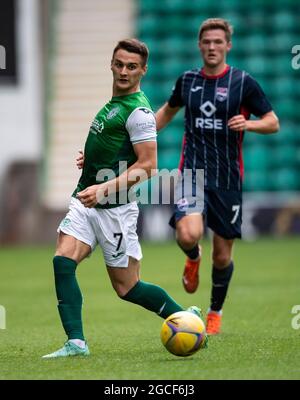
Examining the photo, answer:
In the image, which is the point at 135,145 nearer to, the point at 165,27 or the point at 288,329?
the point at 288,329

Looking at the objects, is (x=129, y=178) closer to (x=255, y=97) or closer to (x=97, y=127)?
(x=97, y=127)

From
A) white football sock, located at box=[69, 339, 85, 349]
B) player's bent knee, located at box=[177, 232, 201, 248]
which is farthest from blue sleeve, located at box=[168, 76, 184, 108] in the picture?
white football sock, located at box=[69, 339, 85, 349]

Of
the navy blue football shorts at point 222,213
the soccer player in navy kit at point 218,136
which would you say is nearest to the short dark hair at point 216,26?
the soccer player in navy kit at point 218,136

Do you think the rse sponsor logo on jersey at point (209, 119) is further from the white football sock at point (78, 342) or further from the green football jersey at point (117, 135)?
the white football sock at point (78, 342)

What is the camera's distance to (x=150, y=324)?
8734 mm

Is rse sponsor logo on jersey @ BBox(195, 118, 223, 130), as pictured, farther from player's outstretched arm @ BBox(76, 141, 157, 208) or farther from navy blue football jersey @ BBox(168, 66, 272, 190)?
player's outstretched arm @ BBox(76, 141, 157, 208)

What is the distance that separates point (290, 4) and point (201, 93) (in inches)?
526

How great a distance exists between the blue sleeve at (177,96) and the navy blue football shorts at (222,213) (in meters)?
0.81

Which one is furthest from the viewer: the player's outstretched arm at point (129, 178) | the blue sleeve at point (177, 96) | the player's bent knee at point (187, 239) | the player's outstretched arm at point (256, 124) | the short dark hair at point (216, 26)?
the blue sleeve at point (177, 96)

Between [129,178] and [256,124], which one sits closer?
[129,178]

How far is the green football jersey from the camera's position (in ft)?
20.9

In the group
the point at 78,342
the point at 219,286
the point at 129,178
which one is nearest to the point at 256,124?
the point at 219,286

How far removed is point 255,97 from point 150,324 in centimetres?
223

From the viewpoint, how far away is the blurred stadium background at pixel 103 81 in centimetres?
1875
